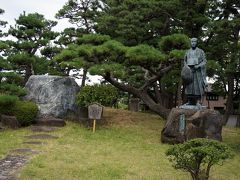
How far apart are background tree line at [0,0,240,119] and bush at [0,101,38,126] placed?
2.84ft

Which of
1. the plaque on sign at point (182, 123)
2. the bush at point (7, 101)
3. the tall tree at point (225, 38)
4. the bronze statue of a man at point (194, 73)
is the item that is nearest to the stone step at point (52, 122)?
the bush at point (7, 101)

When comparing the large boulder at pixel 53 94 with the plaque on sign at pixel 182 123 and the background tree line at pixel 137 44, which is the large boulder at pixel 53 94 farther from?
the plaque on sign at pixel 182 123

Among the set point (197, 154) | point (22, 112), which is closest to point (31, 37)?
point (22, 112)

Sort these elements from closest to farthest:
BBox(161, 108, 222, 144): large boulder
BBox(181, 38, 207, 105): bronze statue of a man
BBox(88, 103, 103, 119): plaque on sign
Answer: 1. BBox(161, 108, 222, 144): large boulder
2. BBox(181, 38, 207, 105): bronze statue of a man
3. BBox(88, 103, 103, 119): plaque on sign

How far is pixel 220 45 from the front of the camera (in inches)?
732

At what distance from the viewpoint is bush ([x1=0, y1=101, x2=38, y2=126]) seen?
1602cm

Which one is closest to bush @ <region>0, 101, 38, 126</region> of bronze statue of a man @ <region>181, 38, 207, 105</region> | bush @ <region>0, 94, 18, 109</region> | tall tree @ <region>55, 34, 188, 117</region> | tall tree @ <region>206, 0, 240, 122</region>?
bush @ <region>0, 94, 18, 109</region>

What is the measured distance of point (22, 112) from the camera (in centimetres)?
1611

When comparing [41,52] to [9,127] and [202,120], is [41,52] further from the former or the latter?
[202,120]

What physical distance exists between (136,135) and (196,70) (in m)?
3.56

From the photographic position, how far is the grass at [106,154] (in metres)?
9.30

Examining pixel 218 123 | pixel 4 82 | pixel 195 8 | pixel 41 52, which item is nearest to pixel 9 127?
pixel 4 82

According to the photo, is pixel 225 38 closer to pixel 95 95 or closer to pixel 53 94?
pixel 95 95

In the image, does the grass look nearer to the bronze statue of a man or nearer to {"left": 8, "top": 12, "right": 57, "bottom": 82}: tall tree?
the bronze statue of a man
